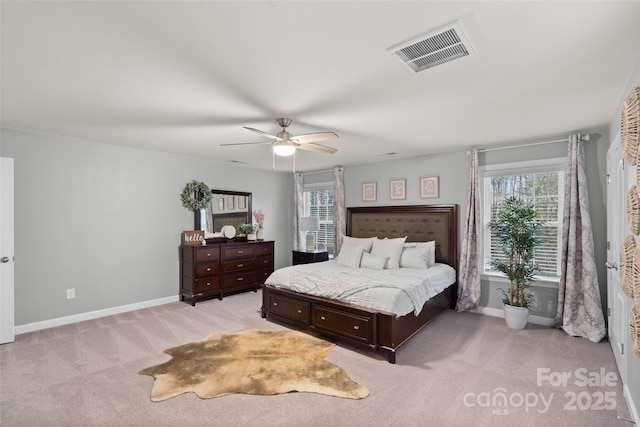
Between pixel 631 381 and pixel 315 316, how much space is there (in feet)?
9.18

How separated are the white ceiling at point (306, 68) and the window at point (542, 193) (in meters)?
0.59

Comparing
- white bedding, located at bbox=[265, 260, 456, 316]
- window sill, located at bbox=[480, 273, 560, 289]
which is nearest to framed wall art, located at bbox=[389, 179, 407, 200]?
white bedding, located at bbox=[265, 260, 456, 316]

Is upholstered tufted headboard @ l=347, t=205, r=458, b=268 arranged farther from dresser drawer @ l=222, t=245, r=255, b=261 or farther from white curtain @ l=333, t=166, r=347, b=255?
dresser drawer @ l=222, t=245, r=255, b=261

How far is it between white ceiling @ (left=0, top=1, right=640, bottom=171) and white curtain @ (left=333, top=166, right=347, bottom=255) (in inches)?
101

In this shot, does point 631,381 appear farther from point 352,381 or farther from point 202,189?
point 202,189

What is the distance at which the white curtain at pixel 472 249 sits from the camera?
4613 mm

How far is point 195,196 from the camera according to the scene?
18.1ft

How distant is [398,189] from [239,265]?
3.25 metres

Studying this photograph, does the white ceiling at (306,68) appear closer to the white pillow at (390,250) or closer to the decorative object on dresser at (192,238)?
the white pillow at (390,250)

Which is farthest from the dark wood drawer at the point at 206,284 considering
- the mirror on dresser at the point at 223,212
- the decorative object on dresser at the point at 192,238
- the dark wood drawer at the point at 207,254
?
the mirror on dresser at the point at 223,212

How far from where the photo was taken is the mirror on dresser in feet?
18.6

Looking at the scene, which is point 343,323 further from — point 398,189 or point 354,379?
point 398,189

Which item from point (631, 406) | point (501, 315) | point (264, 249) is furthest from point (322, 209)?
point (631, 406)

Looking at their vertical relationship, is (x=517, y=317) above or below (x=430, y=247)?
below
